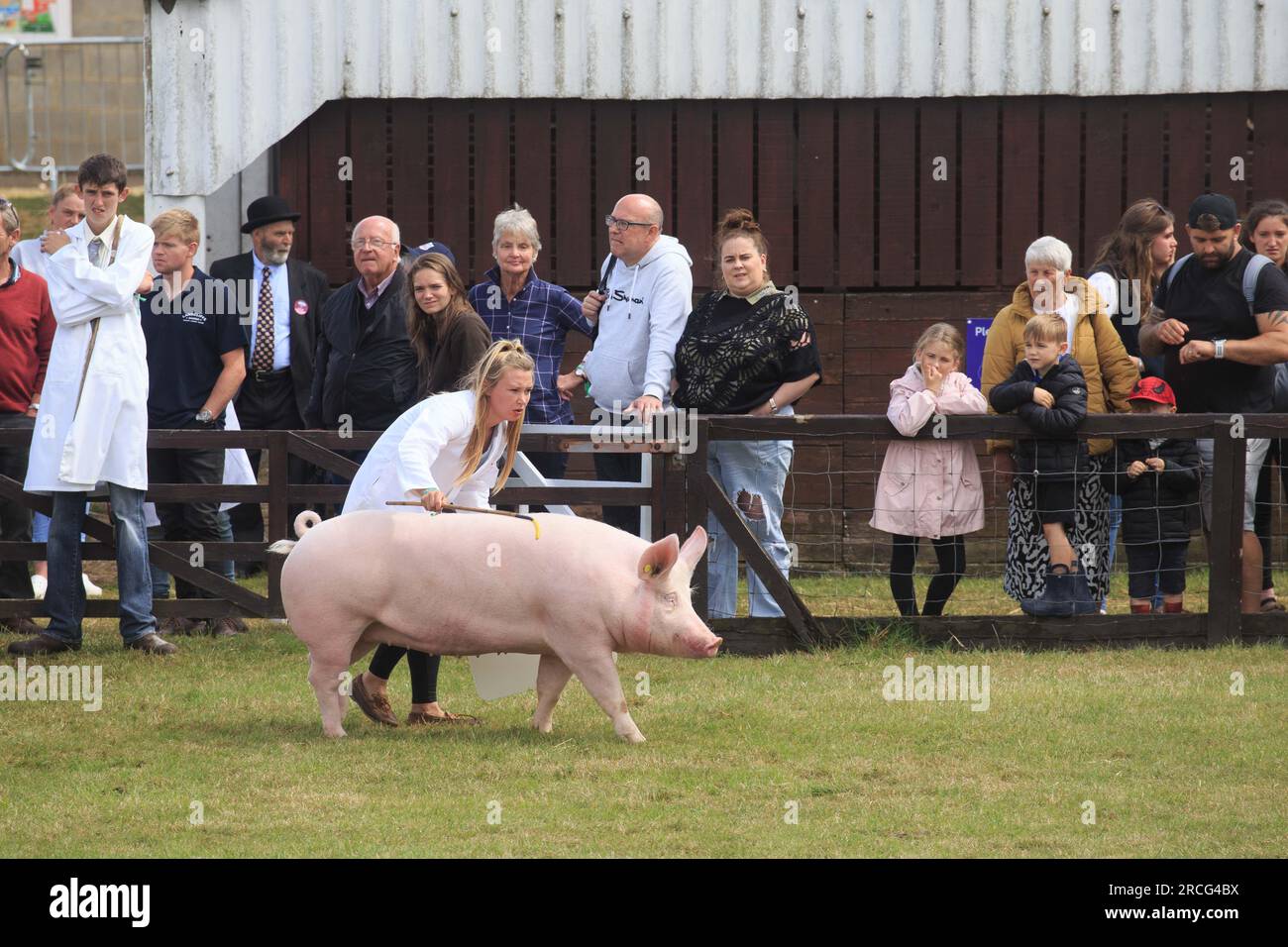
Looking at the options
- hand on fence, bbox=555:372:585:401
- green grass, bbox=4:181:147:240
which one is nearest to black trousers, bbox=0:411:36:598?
hand on fence, bbox=555:372:585:401

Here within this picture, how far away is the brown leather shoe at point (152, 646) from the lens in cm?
915

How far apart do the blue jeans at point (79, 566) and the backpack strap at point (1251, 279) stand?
5.79 m

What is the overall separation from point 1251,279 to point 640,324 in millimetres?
3205

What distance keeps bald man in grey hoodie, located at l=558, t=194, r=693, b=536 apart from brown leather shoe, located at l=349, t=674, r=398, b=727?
2.46 metres

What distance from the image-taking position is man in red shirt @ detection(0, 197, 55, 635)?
9906mm

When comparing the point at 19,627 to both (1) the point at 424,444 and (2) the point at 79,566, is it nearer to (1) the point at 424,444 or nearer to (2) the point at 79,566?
(2) the point at 79,566

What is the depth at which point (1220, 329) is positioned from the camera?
31.7ft

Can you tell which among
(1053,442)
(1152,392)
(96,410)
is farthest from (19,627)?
(1152,392)

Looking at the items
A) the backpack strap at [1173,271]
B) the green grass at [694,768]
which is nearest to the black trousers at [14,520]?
the green grass at [694,768]

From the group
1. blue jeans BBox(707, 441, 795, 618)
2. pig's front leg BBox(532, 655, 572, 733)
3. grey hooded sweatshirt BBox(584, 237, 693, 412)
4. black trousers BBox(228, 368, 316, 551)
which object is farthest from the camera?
black trousers BBox(228, 368, 316, 551)

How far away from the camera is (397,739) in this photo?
728 centimetres

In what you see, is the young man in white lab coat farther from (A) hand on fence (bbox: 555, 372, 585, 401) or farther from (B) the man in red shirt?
(A) hand on fence (bbox: 555, 372, 585, 401)

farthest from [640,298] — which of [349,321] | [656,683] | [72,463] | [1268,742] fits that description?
[1268,742]

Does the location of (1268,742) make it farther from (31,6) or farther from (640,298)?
(31,6)
